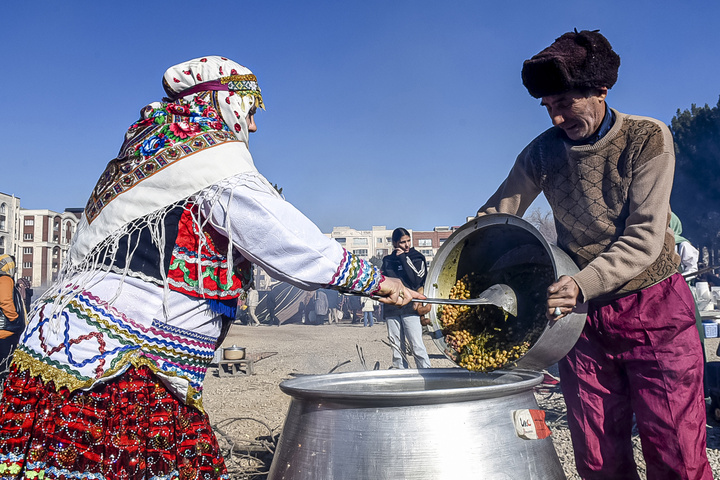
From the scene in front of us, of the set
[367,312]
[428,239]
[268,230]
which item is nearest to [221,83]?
[268,230]

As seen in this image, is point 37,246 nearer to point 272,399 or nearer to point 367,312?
point 367,312

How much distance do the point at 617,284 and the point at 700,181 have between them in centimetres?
3038

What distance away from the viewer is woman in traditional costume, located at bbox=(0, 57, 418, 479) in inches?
63.5

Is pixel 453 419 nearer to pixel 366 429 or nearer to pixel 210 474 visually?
pixel 366 429

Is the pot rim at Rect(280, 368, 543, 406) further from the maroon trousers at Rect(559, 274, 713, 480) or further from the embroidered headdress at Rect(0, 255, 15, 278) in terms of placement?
the embroidered headdress at Rect(0, 255, 15, 278)

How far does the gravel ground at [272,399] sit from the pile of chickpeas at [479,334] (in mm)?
1465

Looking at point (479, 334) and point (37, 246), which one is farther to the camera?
point (37, 246)

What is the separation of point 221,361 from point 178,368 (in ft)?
22.9

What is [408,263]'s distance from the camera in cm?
687

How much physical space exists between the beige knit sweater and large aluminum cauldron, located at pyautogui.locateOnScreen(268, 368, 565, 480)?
61 cm

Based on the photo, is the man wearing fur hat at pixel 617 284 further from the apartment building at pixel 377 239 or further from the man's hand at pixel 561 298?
the apartment building at pixel 377 239

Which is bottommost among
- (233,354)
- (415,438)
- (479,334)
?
(233,354)

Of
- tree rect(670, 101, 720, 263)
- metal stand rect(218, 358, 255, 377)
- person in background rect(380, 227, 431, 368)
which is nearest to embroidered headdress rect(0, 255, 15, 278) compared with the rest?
metal stand rect(218, 358, 255, 377)

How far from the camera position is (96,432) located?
5.30ft
